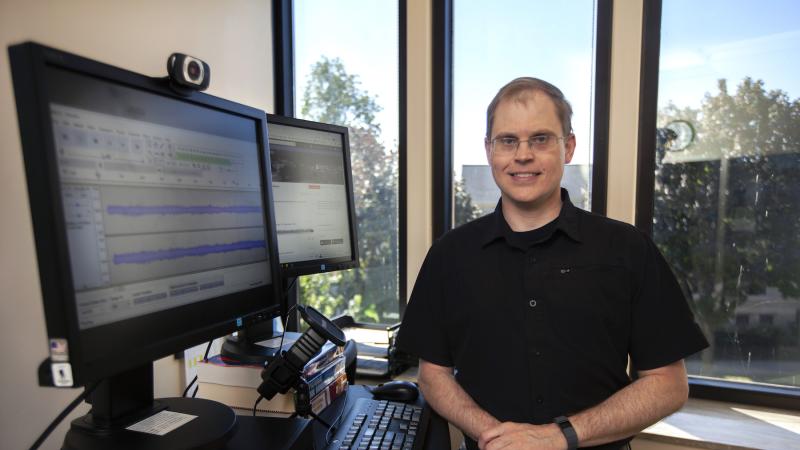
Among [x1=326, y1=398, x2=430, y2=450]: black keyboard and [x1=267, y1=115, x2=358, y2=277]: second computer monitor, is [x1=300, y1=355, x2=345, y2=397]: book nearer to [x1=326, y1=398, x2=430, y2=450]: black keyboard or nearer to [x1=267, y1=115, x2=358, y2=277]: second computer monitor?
[x1=326, y1=398, x2=430, y2=450]: black keyboard

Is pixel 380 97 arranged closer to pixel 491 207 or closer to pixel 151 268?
pixel 491 207

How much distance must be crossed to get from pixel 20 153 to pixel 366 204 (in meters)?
1.40

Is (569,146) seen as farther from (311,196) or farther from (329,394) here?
(329,394)

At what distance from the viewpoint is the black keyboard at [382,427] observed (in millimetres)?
1015

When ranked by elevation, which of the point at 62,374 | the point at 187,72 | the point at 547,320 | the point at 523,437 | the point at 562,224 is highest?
the point at 187,72

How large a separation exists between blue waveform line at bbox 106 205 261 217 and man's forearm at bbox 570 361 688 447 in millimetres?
868

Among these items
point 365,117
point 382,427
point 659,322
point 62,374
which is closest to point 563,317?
point 659,322

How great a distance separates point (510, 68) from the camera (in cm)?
197

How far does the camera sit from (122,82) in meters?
0.73

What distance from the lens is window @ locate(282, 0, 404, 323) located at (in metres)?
2.15

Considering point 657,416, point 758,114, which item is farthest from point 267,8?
point 657,416

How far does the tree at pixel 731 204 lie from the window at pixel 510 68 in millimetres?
290

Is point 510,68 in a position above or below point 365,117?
above

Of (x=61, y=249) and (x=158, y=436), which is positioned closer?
(x=61, y=249)
